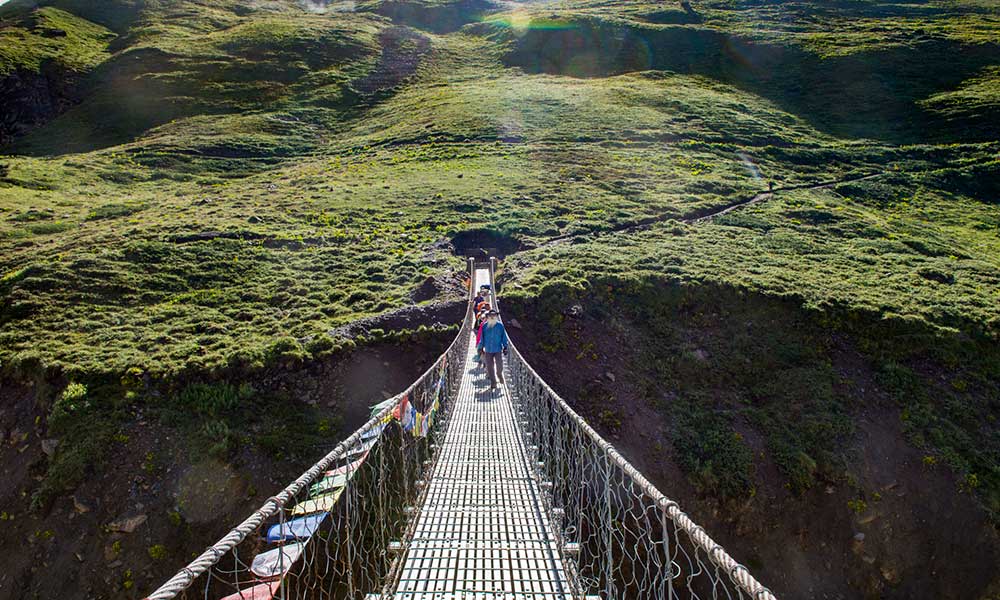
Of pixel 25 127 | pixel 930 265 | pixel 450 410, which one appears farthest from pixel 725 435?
pixel 25 127

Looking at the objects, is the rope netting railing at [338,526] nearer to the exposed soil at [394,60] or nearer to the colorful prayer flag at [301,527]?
the colorful prayer flag at [301,527]

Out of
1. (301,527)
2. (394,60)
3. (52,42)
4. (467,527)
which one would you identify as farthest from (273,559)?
(52,42)

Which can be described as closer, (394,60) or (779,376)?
(779,376)

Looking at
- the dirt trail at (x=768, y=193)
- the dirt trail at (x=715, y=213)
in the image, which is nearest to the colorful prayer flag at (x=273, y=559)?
the dirt trail at (x=715, y=213)

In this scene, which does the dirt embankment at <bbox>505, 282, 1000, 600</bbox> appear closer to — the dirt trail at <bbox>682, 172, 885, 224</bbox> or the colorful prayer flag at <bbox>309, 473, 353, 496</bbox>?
the colorful prayer flag at <bbox>309, 473, 353, 496</bbox>

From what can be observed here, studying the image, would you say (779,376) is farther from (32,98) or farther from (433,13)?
(433,13)

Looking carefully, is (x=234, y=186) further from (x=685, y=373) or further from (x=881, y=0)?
(x=881, y=0)

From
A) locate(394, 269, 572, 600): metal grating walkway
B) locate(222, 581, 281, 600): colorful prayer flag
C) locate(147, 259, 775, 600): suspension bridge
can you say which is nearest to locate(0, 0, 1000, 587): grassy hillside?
locate(147, 259, 775, 600): suspension bridge
